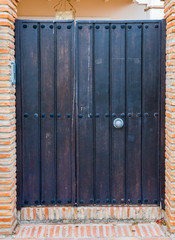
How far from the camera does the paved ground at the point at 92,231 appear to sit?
12.2 ft

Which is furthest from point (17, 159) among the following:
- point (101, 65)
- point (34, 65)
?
point (101, 65)

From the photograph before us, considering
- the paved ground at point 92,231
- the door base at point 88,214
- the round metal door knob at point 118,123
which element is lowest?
the paved ground at point 92,231

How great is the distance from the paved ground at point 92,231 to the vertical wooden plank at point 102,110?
1.10ft

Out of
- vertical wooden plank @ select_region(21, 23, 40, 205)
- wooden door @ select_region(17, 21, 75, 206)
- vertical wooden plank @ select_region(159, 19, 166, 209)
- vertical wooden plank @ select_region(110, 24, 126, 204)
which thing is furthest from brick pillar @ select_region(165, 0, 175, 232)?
vertical wooden plank @ select_region(21, 23, 40, 205)

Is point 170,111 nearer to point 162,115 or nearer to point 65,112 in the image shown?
point 162,115

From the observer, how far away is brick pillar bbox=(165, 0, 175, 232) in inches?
145

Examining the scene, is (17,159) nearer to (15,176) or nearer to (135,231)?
(15,176)

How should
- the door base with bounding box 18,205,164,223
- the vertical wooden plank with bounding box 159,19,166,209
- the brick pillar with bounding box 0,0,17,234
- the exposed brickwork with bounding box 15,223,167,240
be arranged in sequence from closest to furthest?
the brick pillar with bounding box 0,0,17,234, the exposed brickwork with bounding box 15,223,167,240, the vertical wooden plank with bounding box 159,19,166,209, the door base with bounding box 18,205,164,223

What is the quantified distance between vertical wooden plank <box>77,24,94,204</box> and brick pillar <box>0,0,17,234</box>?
0.74 metres

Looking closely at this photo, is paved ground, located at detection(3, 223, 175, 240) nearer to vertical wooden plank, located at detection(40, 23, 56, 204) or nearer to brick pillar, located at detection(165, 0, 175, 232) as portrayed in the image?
brick pillar, located at detection(165, 0, 175, 232)

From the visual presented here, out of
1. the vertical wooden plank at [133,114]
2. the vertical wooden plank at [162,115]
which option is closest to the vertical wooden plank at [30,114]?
the vertical wooden plank at [133,114]

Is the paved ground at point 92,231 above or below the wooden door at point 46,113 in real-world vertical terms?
below

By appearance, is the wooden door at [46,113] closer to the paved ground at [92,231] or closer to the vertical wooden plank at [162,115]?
the paved ground at [92,231]

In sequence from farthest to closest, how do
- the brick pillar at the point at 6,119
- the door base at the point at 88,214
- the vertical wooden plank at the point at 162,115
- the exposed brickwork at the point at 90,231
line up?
the door base at the point at 88,214 < the vertical wooden plank at the point at 162,115 < the exposed brickwork at the point at 90,231 < the brick pillar at the point at 6,119
